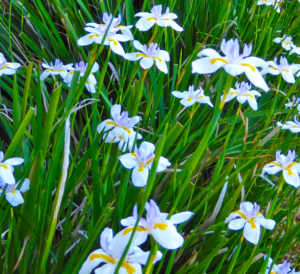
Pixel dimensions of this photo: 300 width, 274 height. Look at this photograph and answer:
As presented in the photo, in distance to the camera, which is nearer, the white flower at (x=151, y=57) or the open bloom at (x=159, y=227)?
the open bloom at (x=159, y=227)

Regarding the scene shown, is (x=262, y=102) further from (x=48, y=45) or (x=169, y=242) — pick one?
(x=169, y=242)

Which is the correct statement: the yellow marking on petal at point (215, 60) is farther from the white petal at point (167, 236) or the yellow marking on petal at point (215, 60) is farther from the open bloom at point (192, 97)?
the open bloom at point (192, 97)

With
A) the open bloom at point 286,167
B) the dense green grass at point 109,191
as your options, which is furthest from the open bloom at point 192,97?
the open bloom at point 286,167

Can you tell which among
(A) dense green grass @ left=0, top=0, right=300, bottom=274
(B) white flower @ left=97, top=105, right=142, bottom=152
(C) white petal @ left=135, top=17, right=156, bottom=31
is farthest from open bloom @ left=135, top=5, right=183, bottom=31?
(B) white flower @ left=97, top=105, right=142, bottom=152

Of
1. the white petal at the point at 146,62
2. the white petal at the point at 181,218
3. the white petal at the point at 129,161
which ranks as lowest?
the white petal at the point at 129,161

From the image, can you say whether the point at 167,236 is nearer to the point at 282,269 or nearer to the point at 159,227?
the point at 159,227

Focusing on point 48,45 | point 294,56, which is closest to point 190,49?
point 294,56
